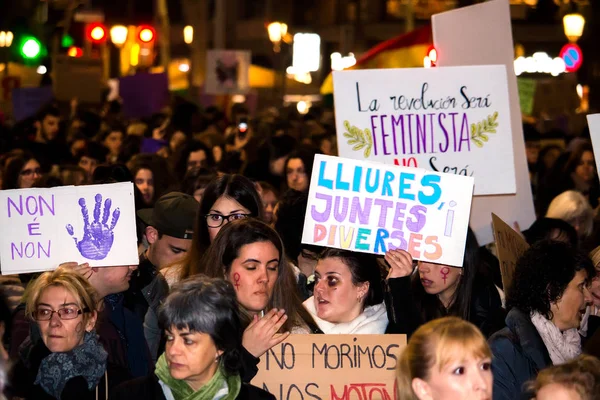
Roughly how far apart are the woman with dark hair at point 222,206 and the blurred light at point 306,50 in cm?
3527

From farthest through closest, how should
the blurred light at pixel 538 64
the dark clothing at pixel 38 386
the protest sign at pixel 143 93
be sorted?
the blurred light at pixel 538 64, the protest sign at pixel 143 93, the dark clothing at pixel 38 386

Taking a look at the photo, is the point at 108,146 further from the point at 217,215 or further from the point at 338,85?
the point at 217,215

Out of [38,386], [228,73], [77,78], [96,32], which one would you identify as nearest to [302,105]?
[96,32]

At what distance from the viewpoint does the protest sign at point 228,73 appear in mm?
22891

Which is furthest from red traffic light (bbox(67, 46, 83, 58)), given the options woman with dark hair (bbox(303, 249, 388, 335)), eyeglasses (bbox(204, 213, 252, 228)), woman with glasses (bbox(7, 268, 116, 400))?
woman with glasses (bbox(7, 268, 116, 400))

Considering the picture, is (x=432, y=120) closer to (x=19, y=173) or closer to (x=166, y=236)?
(x=166, y=236)

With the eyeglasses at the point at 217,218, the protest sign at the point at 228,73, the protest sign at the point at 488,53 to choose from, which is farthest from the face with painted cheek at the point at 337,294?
the protest sign at the point at 228,73

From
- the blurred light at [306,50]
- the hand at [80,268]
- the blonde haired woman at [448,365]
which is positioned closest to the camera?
the blonde haired woman at [448,365]

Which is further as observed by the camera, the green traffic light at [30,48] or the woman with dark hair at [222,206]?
the green traffic light at [30,48]

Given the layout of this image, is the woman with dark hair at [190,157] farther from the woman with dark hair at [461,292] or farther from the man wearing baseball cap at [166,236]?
the woman with dark hair at [461,292]

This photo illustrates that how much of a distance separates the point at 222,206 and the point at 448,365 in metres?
2.65

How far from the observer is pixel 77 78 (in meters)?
19.6

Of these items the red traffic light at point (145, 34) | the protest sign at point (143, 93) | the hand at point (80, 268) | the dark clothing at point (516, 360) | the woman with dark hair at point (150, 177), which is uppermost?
the red traffic light at point (145, 34)

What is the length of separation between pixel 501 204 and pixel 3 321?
5.26 metres
